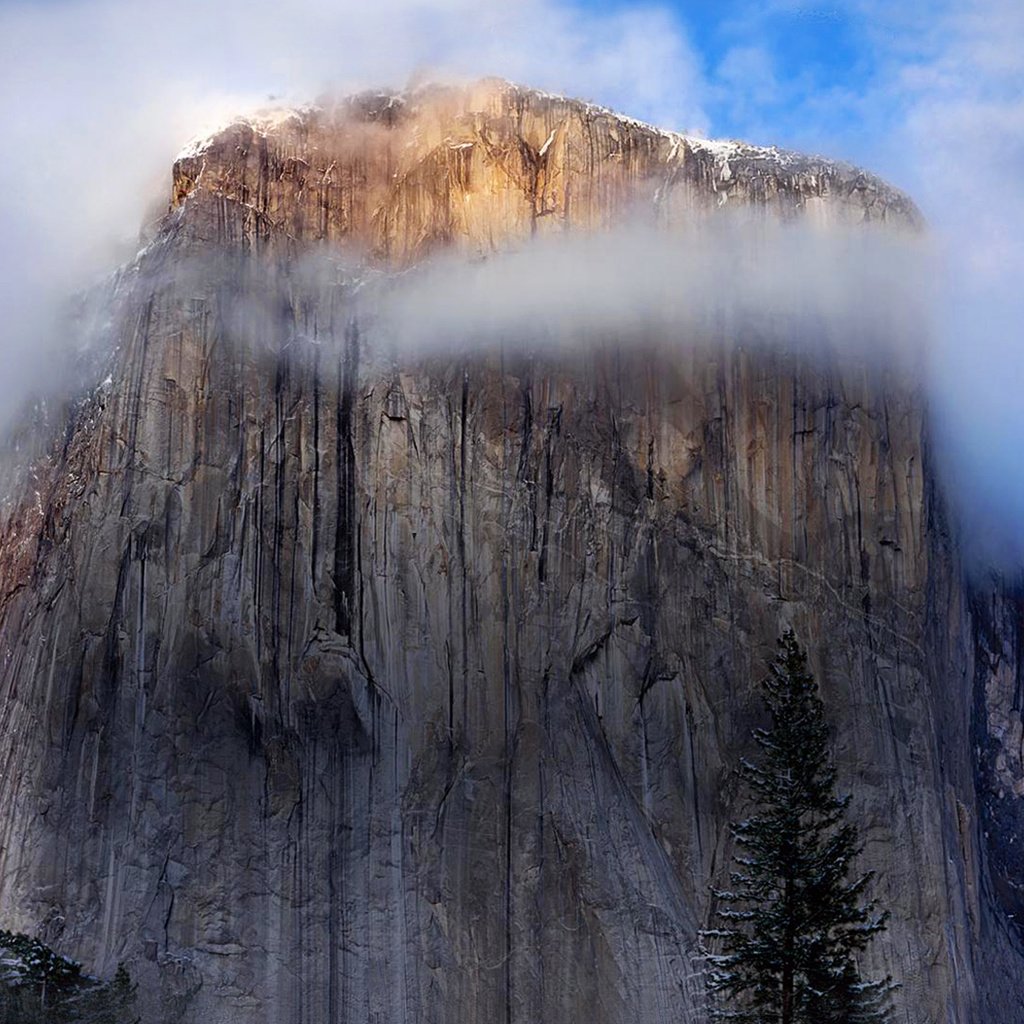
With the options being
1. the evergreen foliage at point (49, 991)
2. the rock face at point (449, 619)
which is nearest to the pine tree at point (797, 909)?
the evergreen foliage at point (49, 991)

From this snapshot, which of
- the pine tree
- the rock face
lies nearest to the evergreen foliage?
the rock face

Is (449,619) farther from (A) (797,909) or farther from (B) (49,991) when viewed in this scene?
(A) (797,909)

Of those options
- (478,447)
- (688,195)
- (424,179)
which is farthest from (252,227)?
(688,195)

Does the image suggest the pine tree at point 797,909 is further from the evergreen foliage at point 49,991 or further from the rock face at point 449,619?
the rock face at point 449,619

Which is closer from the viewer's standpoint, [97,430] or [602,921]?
[602,921]

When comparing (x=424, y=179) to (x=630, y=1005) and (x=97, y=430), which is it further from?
(x=630, y=1005)

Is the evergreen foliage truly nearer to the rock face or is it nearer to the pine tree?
the rock face
